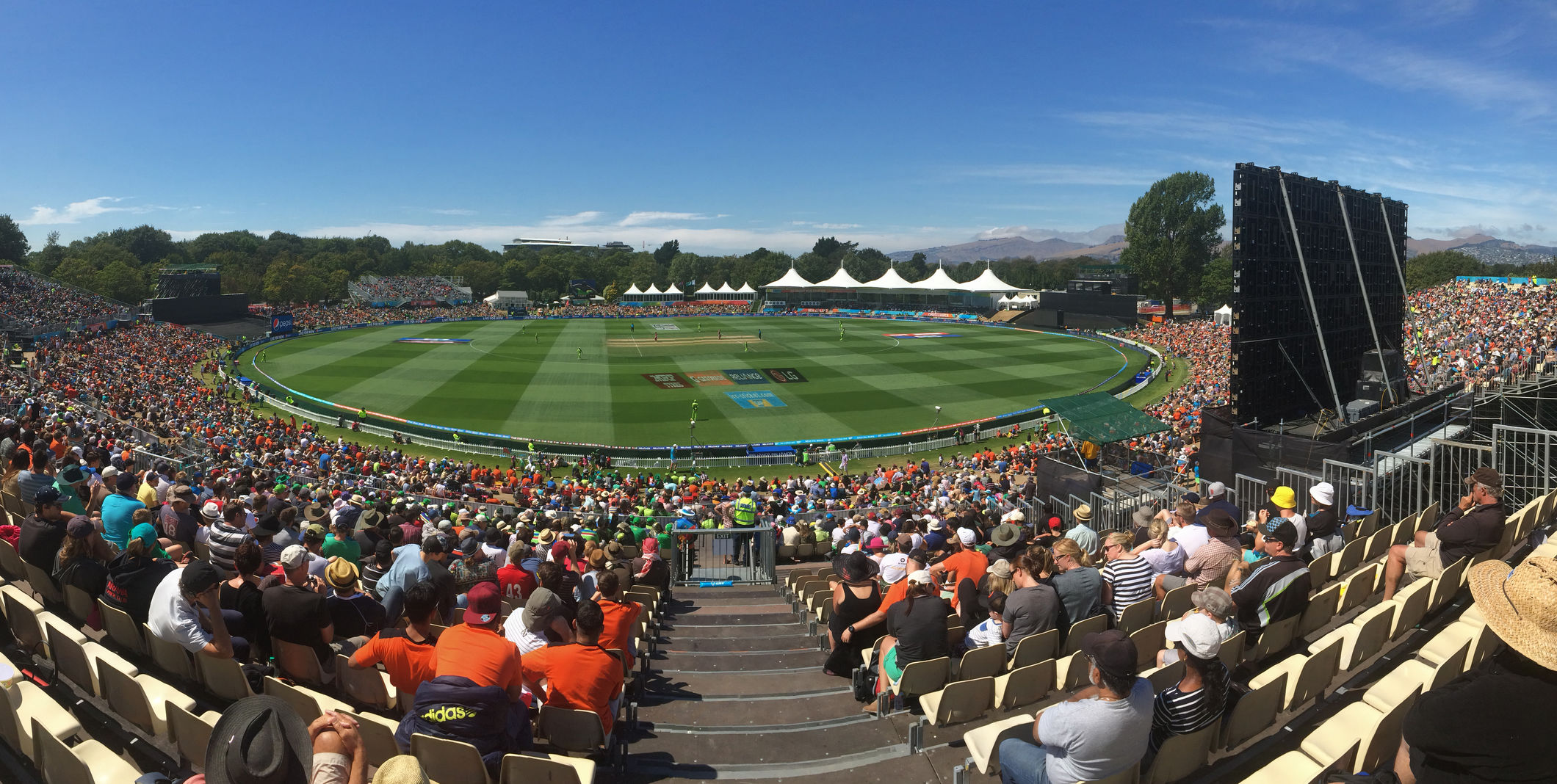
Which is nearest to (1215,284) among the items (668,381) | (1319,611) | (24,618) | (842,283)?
(842,283)

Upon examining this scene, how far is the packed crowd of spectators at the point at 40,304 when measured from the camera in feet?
179

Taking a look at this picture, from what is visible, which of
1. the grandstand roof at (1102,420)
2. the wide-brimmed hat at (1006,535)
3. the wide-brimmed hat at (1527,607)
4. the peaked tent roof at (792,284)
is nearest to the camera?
the wide-brimmed hat at (1527,607)

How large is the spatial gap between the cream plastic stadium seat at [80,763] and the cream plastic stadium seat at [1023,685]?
493cm

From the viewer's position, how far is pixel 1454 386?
25.6 meters

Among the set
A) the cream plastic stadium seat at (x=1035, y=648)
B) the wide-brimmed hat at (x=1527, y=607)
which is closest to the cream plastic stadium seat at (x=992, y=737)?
the cream plastic stadium seat at (x=1035, y=648)

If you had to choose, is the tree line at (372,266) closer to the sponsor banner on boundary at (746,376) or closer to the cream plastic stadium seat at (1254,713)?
the sponsor banner on boundary at (746,376)

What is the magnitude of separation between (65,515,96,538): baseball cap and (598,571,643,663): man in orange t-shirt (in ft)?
12.9

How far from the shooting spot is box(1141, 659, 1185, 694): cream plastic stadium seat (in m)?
5.00

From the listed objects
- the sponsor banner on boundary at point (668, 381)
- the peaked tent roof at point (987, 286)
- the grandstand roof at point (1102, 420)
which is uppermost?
the peaked tent roof at point (987, 286)

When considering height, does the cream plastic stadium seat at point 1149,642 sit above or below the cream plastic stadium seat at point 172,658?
below

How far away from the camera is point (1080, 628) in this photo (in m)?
6.26

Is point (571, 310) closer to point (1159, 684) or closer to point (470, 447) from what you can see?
point (470, 447)

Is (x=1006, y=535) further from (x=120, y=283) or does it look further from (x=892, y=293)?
(x=120, y=283)

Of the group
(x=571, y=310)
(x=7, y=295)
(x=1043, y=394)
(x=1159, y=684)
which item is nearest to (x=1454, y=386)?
(x=1043, y=394)
